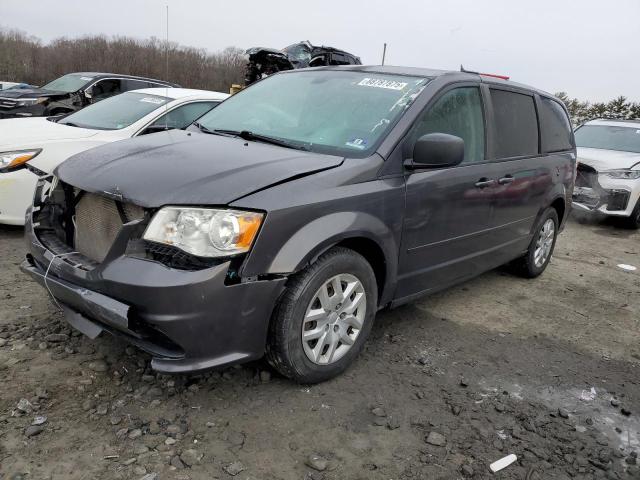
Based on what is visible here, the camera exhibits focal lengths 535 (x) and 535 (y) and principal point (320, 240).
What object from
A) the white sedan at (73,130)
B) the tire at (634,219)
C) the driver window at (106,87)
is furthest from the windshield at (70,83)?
the tire at (634,219)

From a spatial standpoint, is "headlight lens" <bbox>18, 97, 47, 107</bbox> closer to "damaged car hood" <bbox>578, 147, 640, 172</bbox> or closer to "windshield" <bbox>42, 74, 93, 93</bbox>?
"windshield" <bbox>42, 74, 93, 93</bbox>

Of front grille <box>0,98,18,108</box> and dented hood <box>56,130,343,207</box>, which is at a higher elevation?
dented hood <box>56,130,343,207</box>

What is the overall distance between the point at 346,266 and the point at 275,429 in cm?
89

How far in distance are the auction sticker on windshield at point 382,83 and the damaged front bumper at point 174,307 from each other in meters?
1.65

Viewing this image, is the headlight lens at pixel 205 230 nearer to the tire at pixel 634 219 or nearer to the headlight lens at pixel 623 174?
the headlight lens at pixel 623 174

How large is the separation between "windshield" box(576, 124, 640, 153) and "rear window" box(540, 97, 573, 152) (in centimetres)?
423

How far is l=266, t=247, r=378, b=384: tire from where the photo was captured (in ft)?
8.62

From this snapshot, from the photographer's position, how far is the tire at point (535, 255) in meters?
4.96

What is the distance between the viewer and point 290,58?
1241cm

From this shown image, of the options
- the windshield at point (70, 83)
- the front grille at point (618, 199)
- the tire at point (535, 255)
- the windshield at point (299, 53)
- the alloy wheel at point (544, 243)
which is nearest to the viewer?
the tire at point (535, 255)

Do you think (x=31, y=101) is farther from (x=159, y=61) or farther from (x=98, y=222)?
(x=98, y=222)

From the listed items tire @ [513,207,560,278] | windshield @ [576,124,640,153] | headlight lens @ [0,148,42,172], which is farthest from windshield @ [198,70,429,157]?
windshield @ [576,124,640,153]

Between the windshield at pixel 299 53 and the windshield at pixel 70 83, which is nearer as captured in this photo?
the windshield at pixel 70 83

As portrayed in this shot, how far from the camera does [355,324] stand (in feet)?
9.88
